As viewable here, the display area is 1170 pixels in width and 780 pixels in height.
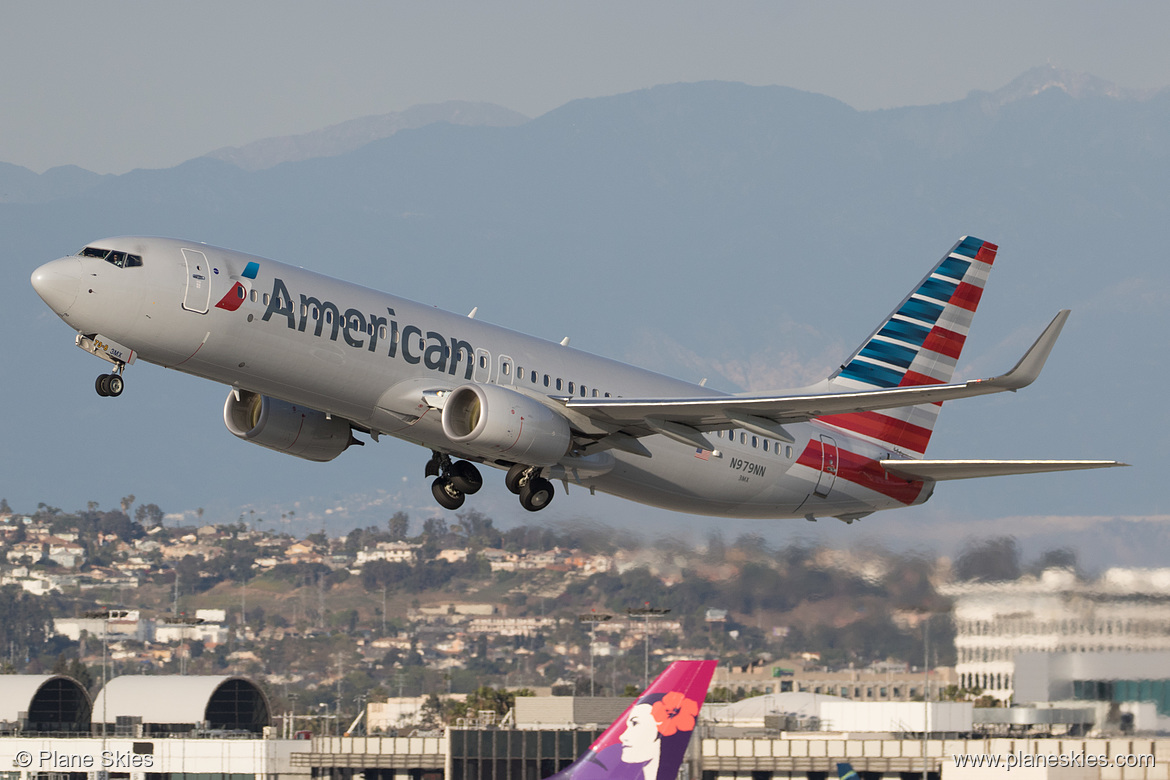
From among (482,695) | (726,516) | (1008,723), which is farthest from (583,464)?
(482,695)

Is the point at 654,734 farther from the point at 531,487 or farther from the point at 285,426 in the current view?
the point at 285,426

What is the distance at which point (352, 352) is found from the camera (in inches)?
1174

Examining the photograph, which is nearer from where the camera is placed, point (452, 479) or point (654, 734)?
point (654, 734)

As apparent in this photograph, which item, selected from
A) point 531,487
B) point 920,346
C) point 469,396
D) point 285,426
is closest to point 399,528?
point 920,346

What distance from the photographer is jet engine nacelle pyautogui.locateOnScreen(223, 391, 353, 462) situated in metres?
33.5

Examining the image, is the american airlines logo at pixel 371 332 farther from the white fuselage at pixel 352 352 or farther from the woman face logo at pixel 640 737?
the woman face logo at pixel 640 737

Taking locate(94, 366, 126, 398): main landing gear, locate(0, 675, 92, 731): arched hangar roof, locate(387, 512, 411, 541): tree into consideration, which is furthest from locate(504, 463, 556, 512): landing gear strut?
locate(387, 512, 411, 541): tree

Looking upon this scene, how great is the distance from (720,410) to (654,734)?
6.54 metres

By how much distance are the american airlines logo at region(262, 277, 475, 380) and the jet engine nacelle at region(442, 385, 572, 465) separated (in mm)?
872

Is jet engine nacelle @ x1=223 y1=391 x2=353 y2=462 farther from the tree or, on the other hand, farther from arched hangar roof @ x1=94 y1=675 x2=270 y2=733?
the tree

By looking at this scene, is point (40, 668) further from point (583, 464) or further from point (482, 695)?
point (583, 464)

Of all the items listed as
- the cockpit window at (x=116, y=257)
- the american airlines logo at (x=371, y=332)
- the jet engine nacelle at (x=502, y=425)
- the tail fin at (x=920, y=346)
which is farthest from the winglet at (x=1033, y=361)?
the cockpit window at (x=116, y=257)

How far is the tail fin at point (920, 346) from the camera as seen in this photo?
129 feet

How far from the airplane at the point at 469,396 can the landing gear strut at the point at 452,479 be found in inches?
1.9
